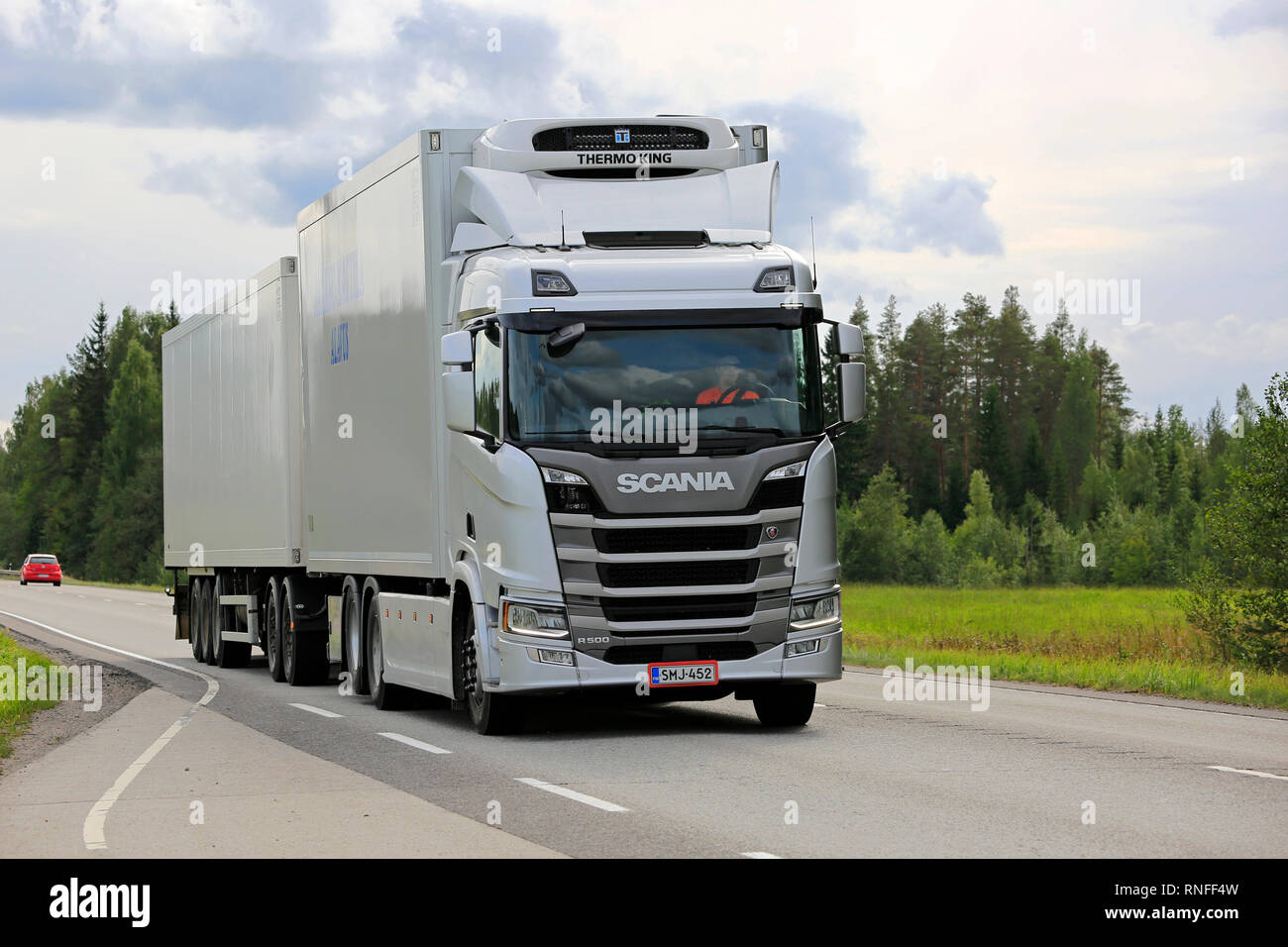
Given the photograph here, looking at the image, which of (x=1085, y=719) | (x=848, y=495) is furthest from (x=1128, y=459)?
(x=1085, y=719)

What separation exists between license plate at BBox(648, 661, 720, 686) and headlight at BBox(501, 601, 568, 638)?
732mm

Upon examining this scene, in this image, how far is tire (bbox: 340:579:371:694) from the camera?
1672cm

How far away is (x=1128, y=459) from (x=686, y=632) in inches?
4246

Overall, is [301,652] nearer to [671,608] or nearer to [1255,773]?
[671,608]

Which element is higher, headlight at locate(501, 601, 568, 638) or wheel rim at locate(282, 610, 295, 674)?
headlight at locate(501, 601, 568, 638)

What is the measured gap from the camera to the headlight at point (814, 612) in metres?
12.4

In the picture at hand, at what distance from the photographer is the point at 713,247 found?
1297cm

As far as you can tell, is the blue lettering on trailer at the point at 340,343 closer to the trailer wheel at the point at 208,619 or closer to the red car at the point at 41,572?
the trailer wheel at the point at 208,619

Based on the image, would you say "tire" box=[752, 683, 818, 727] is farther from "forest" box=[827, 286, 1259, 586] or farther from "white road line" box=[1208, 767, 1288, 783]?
"forest" box=[827, 286, 1259, 586]

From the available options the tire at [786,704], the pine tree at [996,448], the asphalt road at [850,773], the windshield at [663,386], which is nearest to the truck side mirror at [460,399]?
the windshield at [663,386]

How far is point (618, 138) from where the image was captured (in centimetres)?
1361

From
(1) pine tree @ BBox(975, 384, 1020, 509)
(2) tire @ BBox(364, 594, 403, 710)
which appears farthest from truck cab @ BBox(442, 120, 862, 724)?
(1) pine tree @ BBox(975, 384, 1020, 509)

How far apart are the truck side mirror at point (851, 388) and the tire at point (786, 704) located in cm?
225
